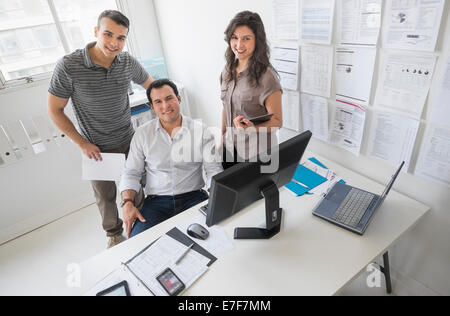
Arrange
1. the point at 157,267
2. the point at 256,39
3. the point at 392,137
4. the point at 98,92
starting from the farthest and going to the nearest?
the point at 98,92, the point at 256,39, the point at 392,137, the point at 157,267

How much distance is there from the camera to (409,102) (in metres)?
1.31

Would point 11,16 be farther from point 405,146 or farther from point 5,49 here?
point 405,146

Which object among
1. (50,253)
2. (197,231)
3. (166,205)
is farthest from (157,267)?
(50,253)

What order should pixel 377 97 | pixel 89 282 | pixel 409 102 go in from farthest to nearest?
pixel 377 97 → pixel 409 102 → pixel 89 282

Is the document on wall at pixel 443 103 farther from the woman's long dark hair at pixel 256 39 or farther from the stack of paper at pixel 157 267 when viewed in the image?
the stack of paper at pixel 157 267

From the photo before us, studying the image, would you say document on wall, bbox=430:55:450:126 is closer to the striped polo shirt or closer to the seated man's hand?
the seated man's hand

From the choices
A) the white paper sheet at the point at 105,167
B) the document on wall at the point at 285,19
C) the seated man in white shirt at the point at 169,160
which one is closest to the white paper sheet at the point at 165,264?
the seated man in white shirt at the point at 169,160

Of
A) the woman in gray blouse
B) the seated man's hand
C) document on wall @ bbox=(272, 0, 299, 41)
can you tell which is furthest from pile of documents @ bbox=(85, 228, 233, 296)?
document on wall @ bbox=(272, 0, 299, 41)

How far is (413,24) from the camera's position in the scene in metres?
1.19

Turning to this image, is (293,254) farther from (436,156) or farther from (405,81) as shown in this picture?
(405,81)

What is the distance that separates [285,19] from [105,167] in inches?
59.5

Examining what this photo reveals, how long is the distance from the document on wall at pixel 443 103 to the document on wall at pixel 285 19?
0.80m
